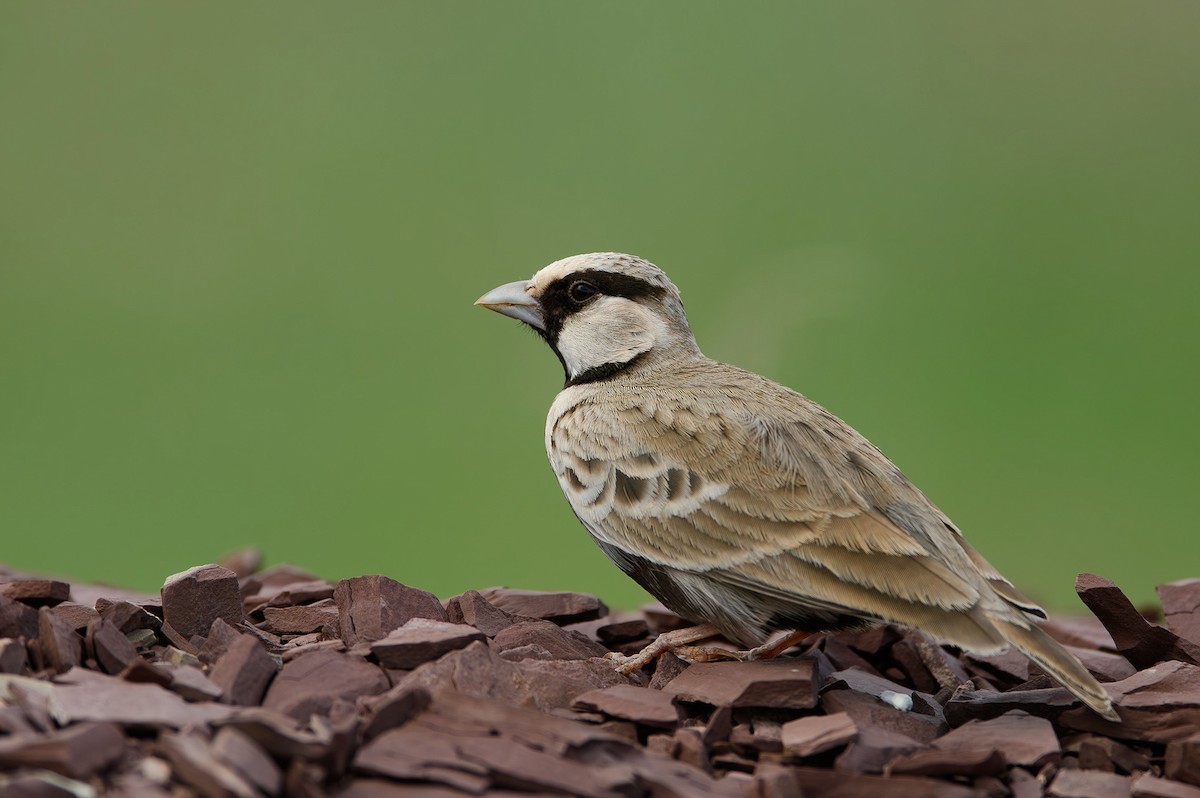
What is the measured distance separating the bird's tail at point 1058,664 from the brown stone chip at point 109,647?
2.90 metres

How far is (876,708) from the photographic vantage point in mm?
4203

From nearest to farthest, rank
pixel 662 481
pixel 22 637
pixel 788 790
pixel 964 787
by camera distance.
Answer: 1. pixel 788 790
2. pixel 964 787
3. pixel 22 637
4. pixel 662 481

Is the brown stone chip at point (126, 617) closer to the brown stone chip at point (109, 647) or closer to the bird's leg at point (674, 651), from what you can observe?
the brown stone chip at point (109, 647)

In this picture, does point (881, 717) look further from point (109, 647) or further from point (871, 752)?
point (109, 647)

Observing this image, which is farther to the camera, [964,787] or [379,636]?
[379,636]

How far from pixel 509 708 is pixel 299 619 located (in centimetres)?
163

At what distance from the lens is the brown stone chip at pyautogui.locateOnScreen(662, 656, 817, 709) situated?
403 centimetres

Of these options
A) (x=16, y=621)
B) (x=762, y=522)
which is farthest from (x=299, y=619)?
(x=762, y=522)

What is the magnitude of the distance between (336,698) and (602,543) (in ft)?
4.53

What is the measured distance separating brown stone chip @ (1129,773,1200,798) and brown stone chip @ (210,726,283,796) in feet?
8.62

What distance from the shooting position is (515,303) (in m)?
5.49

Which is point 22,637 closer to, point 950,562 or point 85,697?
point 85,697

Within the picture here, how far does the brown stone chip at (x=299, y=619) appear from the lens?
480cm

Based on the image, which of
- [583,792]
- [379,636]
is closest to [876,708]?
[583,792]
